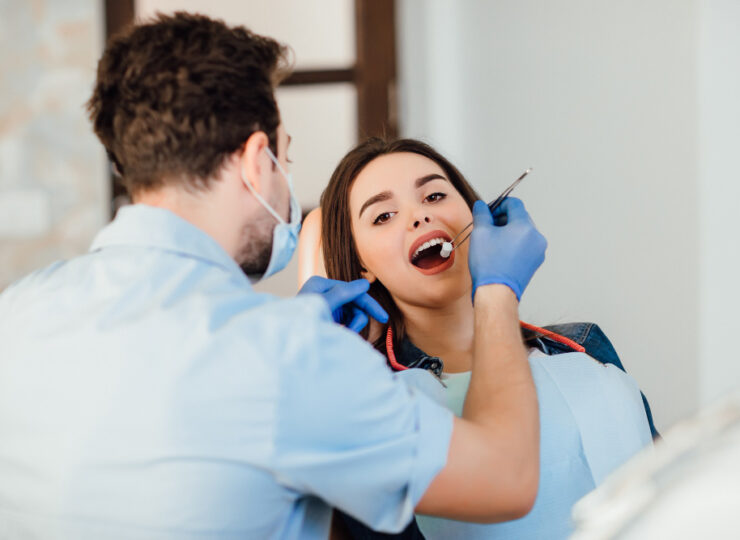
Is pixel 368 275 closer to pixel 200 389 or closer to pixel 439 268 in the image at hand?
pixel 439 268

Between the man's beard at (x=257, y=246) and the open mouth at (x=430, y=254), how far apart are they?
0.37 metres

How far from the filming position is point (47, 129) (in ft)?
8.87

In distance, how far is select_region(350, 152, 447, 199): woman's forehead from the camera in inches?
54.7

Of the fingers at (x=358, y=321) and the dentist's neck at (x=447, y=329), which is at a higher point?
the fingers at (x=358, y=321)

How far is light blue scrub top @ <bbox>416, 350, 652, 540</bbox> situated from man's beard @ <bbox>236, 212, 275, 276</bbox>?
1.09ft

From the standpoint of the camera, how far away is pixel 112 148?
3.25ft

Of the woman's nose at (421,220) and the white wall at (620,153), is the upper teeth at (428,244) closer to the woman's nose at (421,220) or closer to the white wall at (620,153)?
the woman's nose at (421,220)

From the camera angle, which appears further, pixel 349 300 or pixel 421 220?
pixel 421 220

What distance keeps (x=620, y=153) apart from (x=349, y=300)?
1276 mm

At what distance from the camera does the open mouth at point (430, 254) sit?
1.33 meters

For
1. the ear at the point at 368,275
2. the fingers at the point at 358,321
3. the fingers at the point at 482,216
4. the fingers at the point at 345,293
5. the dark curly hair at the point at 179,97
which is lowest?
the fingers at the point at 358,321

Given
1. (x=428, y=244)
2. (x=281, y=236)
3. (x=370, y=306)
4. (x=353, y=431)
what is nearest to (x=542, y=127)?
(x=428, y=244)

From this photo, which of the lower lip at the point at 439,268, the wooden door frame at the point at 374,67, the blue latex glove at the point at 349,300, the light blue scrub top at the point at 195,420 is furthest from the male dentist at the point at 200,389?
the wooden door frame at the point at 374,67

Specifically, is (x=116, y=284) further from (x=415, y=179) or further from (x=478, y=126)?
(x=478, y=126)
